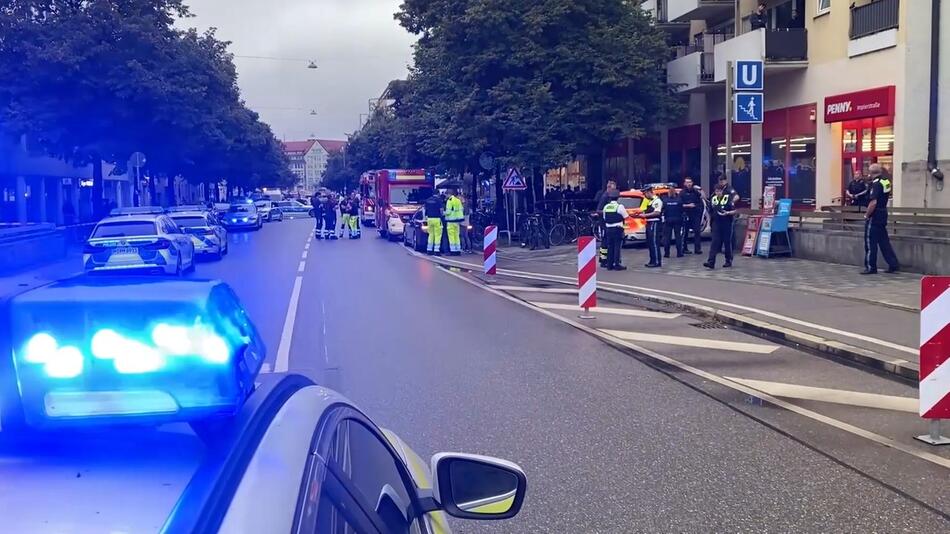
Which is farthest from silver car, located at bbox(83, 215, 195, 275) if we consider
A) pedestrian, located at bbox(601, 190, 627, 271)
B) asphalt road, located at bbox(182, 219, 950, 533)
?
pedestrian, located at bbox(601, 190, 627, 271)

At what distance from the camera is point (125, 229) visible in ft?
68.6

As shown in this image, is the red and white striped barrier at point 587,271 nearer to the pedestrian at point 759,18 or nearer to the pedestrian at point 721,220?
the pedestrian at point 721,220

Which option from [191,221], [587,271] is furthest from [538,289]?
[191,221]

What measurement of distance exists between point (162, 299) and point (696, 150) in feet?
119

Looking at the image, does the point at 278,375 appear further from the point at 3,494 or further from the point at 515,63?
the point at 515,63

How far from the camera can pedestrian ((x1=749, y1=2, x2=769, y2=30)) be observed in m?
31.0

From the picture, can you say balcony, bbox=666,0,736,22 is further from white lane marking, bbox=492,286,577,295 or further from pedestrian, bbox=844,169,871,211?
white lane marking, bbox=492,286,577,295

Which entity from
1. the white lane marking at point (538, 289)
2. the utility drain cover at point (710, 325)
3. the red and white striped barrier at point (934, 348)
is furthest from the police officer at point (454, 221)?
the red and white striped barrier at point (934, 348)

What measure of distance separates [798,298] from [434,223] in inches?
620

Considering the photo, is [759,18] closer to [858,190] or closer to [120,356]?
[858,190]

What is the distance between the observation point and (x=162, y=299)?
321cm

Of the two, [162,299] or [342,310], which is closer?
[162,299]

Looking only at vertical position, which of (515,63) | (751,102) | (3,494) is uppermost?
(515,63)

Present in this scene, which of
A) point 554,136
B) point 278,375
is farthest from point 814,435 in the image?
point 554,136
